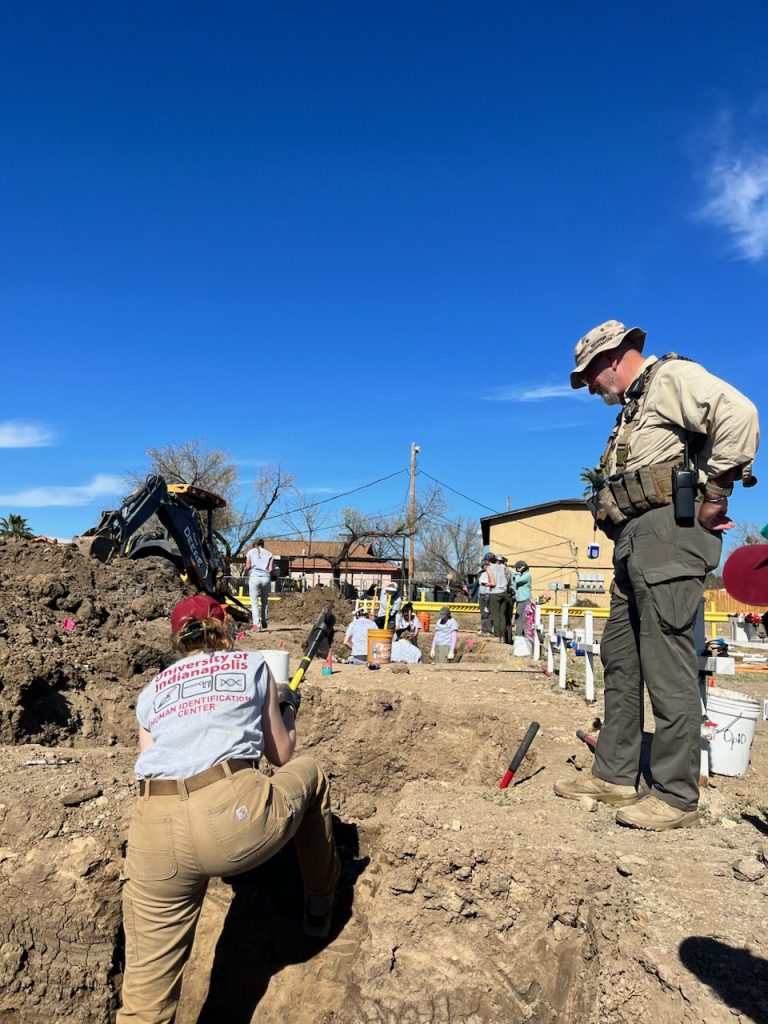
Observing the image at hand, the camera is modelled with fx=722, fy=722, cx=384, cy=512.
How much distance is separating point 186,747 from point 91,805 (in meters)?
1.30

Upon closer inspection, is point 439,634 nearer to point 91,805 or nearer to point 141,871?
point 91,805

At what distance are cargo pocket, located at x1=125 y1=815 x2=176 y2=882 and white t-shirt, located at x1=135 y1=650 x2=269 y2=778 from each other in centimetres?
17

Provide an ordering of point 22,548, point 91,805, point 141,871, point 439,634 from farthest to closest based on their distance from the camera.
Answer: point 439,634, point 22,548, point 91,805, point 141,871

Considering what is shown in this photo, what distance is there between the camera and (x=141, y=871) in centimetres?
258

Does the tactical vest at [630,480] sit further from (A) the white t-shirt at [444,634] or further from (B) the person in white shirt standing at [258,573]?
(B) the person in white shirt standing at [258,573]

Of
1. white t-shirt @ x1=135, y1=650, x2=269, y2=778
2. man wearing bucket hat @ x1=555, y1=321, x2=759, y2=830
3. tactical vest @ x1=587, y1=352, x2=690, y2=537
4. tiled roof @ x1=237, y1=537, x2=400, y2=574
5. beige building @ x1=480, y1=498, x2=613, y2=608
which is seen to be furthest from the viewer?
tiled roof @ x1=237, y1=537, x2=400, y2=574

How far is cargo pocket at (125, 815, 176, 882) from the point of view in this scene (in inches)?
100

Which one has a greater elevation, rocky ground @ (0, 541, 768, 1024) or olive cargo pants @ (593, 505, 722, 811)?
olive cargo pants @ (593, 505, 722, 811)

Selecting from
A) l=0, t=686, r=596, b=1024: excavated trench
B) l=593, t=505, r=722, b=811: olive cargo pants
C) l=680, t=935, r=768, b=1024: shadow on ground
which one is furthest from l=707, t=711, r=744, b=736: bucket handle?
l=680, t=935, r=768, b=1024: shadow on ground

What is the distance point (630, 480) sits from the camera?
3.51m

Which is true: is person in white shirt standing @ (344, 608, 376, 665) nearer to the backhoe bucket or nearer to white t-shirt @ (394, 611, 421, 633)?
white t-shirt @ (394, 611, 421, 633)

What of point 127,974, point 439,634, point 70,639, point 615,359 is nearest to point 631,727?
point 615,359

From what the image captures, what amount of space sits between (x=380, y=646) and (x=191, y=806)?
8.57 meters

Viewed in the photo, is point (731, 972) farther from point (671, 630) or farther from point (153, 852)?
point (153, 852)
